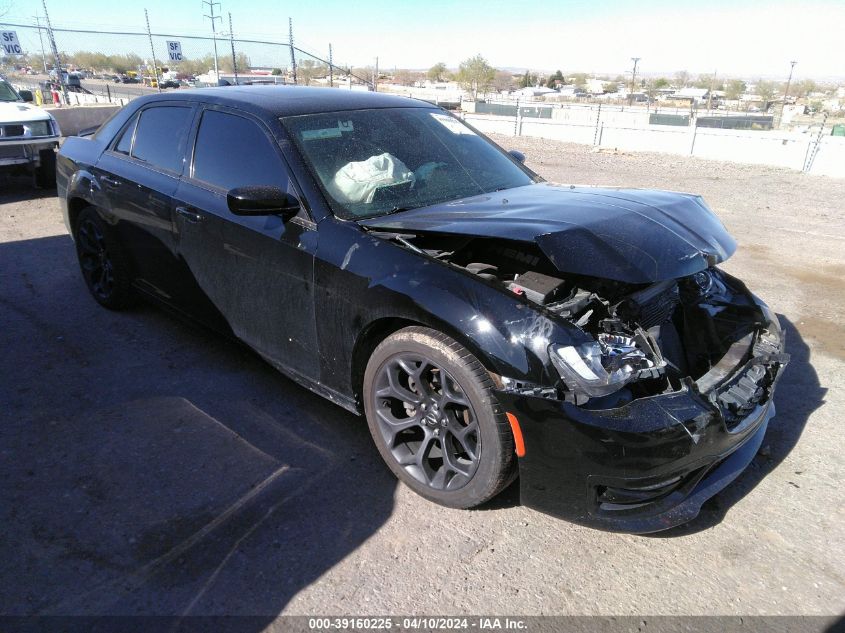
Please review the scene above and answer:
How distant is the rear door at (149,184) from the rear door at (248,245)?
0.58 ft

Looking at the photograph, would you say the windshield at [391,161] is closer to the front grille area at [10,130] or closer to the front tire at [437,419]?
the front tire at [437,419]

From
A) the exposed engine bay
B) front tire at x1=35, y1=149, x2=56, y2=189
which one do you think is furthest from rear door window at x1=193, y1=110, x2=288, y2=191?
front tire at x1=35, y1=149, x2=56, y2=189

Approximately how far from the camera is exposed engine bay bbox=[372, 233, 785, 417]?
229cm

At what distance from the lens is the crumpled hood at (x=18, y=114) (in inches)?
349

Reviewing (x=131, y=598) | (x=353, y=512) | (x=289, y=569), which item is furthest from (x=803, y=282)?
(x=131, y=598)

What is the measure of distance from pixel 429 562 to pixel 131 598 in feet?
3.68

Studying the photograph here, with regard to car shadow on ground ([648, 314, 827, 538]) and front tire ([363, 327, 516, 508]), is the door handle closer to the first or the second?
front tire ([363, 327, 516, 508])

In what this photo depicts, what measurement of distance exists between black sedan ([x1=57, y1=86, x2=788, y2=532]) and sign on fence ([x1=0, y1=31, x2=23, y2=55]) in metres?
16.6

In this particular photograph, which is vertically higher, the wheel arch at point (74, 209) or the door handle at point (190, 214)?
the door handle at point (190, 214)

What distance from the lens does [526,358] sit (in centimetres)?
228

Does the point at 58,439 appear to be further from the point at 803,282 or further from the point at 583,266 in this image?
the point at 803,282

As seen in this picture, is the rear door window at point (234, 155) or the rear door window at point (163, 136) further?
the rear door window at point (163, 136)

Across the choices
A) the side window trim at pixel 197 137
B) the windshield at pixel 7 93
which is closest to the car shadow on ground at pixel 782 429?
the side window trim at pixel 197 137

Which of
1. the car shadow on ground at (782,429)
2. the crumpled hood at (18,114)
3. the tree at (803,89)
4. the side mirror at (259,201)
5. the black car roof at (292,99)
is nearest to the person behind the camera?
the car shadow on ground at (782,429)
